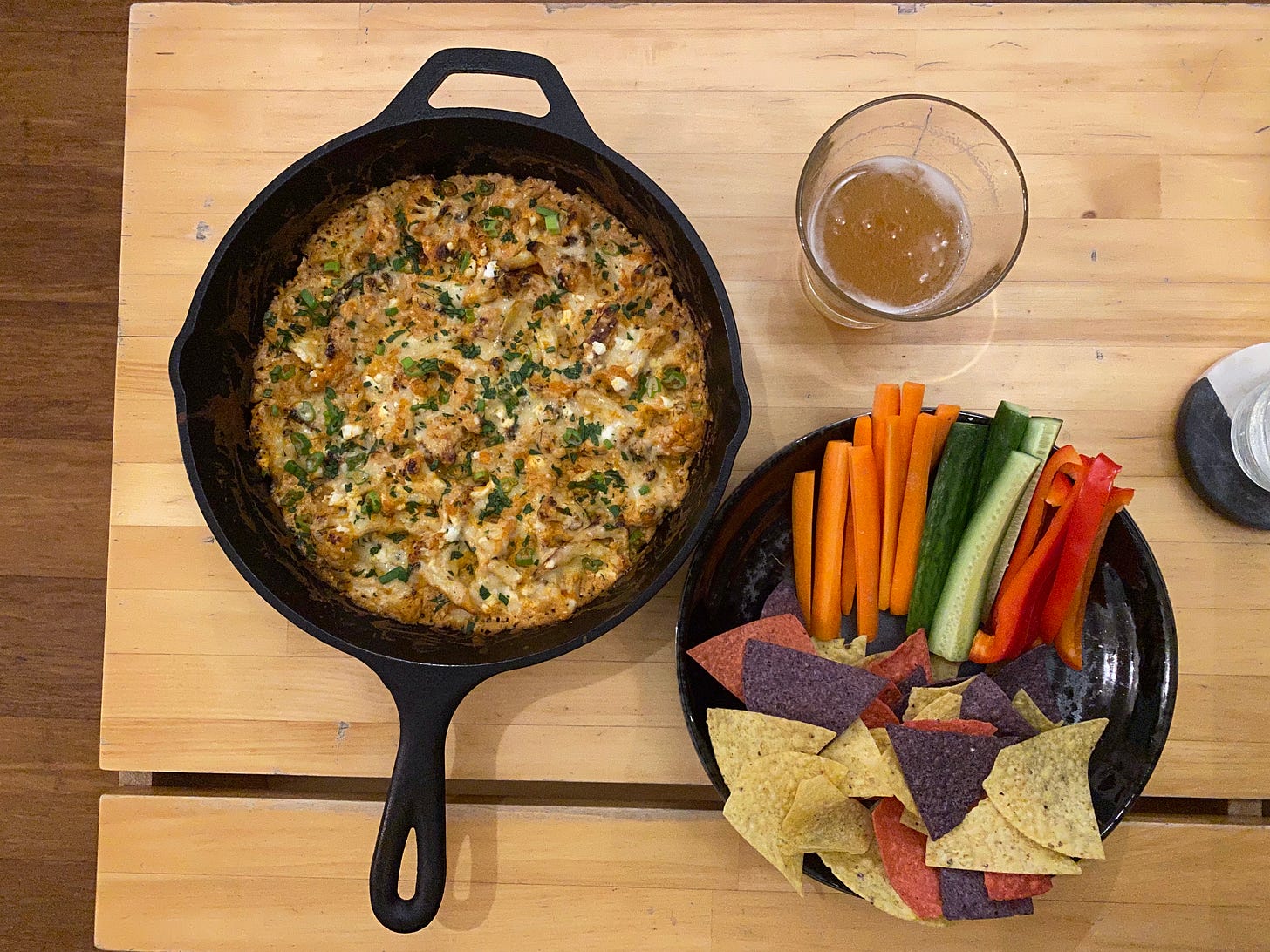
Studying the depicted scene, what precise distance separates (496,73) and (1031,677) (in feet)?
5.08

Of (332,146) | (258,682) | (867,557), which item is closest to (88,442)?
(258,682)

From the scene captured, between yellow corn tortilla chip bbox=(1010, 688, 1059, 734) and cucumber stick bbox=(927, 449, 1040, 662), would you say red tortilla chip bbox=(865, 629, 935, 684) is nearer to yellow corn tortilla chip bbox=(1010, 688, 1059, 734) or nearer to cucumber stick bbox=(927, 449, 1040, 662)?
cucumber stick bbox=(927, 449, 1040, 662)

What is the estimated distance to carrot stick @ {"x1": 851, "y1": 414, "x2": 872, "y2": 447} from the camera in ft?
5.97

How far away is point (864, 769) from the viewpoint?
1669mm

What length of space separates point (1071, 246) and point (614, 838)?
5.37 feet

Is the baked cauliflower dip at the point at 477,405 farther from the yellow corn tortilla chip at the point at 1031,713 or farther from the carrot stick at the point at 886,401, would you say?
the yellow corn tortilla chip at the point at 1031,713

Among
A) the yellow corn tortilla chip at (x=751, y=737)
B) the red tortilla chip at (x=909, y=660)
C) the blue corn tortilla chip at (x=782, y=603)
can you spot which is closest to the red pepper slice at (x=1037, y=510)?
the red tortilla chip at (x=909, y=660)

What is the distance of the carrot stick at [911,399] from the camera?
1.81 metres

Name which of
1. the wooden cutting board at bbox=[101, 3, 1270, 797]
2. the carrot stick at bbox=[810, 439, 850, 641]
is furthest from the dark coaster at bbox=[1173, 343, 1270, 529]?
the carrot stick at bbox=[810, 439, 850, 641]

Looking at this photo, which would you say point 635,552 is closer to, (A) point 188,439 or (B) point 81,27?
(A) point 188,439

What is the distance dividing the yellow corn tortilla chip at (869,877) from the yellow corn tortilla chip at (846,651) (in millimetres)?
335

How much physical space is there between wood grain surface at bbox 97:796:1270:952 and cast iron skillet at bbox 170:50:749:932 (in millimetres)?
390

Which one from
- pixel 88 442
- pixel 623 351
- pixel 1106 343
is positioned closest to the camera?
pixel 623 351

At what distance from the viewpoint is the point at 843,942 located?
1.98 metres
